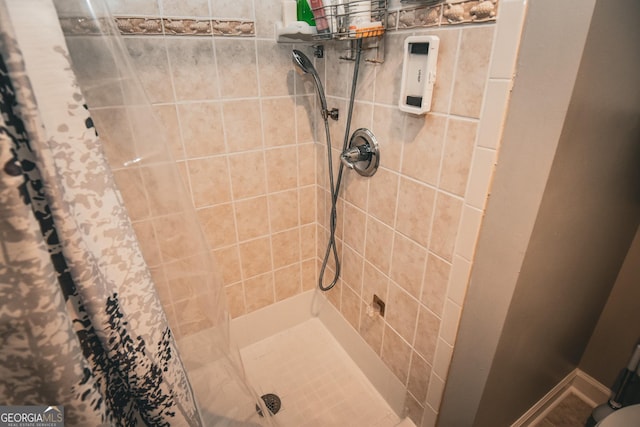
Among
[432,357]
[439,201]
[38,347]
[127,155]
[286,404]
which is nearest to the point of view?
[38,347]

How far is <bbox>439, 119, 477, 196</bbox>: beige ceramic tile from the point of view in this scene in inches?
31.4

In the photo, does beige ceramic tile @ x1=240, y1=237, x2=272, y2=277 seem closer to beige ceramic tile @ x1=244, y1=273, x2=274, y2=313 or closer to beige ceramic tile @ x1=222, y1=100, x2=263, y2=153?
beige ceramic tile @ x1=244, y1=273, x2=274, y2=313

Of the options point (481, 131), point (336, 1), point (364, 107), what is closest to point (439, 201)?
point (481, 131)

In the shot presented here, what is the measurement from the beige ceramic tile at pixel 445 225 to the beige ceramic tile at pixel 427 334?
0.79ft

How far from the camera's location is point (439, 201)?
924 millimetres

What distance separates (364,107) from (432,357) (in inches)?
35.3

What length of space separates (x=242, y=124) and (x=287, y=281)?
33.6 inches

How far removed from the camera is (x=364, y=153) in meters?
1.14

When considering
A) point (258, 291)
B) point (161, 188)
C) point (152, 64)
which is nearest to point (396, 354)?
point (258, 291)

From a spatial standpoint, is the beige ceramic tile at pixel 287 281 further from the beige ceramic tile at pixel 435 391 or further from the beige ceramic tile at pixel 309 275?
the beige ceramic tile at pixel 435 391

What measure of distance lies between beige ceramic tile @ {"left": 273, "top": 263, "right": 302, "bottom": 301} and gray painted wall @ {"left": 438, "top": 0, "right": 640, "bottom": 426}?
0.90m

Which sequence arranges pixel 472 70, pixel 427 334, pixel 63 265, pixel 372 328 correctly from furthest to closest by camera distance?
1. pixel 372 328
2. pixel 427 334
3. pixel 472 70
4. pixel 63 265

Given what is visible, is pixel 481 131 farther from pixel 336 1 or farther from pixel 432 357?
pixel 432 357

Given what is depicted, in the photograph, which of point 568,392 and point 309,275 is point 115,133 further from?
point 568,392
